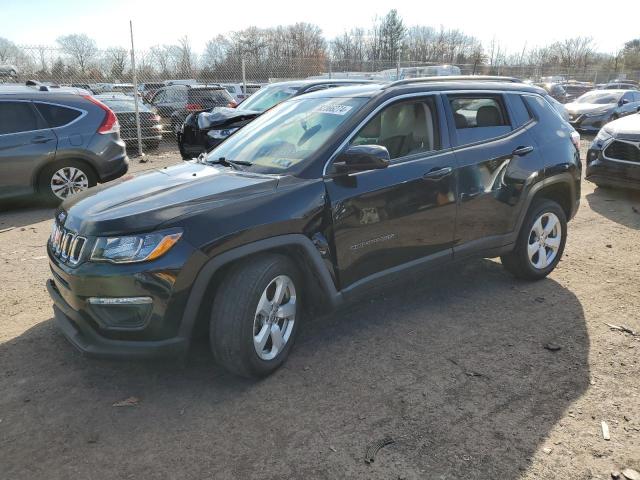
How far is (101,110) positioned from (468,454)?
7278 mm

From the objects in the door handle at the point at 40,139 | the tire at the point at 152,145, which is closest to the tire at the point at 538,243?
the door handle at the point at 40,139

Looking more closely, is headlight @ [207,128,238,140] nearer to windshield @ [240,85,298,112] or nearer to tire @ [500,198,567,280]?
windshield @ [240,85,298,112]

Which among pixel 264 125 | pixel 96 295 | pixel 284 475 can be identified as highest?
pixel 264 125

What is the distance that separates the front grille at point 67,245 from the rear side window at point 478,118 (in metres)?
2.75

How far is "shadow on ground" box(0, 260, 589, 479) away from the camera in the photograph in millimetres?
2479

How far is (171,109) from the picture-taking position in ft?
51.0

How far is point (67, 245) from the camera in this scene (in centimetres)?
300

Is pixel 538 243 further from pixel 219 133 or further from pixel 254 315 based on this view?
pixel 219 133

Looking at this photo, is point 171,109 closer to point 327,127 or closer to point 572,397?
point 327,127

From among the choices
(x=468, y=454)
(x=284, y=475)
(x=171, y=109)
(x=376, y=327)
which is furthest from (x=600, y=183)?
(x=171, y=109)

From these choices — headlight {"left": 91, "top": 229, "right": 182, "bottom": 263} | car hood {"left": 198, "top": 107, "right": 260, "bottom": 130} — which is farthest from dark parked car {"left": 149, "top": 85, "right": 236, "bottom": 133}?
headlight {"left": 91, "top": 229, "right": 182, "bottom": 263}

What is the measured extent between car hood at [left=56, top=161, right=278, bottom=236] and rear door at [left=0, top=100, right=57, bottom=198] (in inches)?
177

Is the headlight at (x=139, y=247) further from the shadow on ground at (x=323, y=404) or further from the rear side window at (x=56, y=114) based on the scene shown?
the rear side window at (x=56, y=114)

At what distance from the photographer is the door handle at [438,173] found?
373cm
